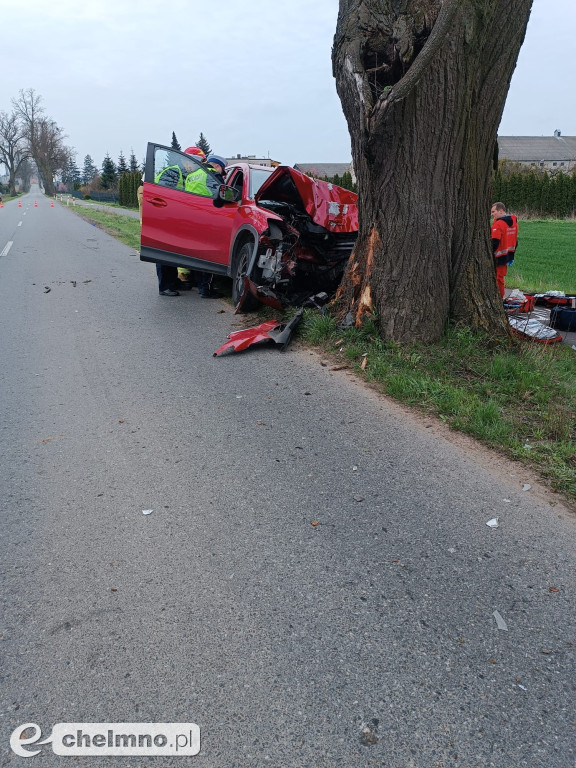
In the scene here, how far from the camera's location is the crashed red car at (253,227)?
7484 millimetres

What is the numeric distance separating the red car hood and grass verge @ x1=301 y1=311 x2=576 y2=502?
144cm

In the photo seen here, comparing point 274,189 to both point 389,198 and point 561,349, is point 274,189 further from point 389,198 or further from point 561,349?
point 561,349

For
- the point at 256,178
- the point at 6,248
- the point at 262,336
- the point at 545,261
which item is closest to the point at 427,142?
the point at 262,336

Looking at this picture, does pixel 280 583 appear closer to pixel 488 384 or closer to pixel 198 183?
pixel 488 384

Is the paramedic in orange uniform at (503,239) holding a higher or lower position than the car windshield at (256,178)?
lower

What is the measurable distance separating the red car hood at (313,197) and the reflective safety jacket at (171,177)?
1.65m

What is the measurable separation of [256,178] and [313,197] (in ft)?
5.80

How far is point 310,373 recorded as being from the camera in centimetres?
592

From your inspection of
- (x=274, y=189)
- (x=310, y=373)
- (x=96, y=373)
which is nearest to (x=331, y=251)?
(x=274, y=189)

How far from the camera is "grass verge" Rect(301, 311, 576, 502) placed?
417 cm

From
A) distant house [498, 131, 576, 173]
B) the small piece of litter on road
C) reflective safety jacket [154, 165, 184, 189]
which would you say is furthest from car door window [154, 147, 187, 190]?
distant house [498, 131, 576, 173]

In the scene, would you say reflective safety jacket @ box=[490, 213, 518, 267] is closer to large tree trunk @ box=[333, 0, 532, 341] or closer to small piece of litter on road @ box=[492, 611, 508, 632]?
large tree trunk @ box=[333, 0, 532, 341]

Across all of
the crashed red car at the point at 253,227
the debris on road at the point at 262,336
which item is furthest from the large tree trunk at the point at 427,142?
the crashed red car at the point at 253,227

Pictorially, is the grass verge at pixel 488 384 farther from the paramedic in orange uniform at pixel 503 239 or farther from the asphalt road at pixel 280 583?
the paramedic in orange uniform at pixel 503 239
